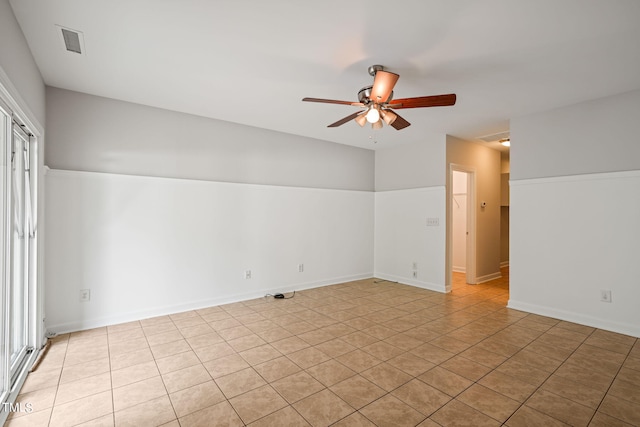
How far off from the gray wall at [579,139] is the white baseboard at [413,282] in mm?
2097

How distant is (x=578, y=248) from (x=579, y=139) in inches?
52.8

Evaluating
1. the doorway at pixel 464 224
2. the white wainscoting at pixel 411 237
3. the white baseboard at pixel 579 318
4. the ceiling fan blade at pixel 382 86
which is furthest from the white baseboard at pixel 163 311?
the ceiling fan blade at pixel 382 86

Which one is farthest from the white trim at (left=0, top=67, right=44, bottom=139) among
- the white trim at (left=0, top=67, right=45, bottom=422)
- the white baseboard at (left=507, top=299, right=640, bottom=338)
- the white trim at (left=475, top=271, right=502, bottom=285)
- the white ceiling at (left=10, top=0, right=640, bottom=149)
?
the white trim at (left=475, top=271, right=502, bottom=285)

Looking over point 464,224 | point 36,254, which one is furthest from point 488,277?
point 36,254

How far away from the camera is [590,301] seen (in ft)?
11.5

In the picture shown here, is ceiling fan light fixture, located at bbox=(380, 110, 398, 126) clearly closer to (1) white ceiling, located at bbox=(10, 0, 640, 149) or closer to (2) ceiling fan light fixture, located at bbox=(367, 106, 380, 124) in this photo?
(2) ceiling fan light fixture, located at bbox=(367, 106, 380, 124)

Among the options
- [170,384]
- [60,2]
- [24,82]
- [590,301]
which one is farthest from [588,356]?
[24,82]

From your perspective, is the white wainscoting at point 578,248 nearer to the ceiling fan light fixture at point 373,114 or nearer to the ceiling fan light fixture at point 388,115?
the ceiling fan light fixture at point 388,115

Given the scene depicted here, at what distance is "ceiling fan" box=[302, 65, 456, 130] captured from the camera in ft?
8.10

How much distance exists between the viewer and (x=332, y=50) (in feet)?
8.21

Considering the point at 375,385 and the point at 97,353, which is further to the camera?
the point at 97,353

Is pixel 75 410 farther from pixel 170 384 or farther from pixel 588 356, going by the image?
pixel 588 356

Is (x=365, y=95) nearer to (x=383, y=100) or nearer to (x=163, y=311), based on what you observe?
(x=383, y=100)

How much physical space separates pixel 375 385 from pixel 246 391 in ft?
3.21
